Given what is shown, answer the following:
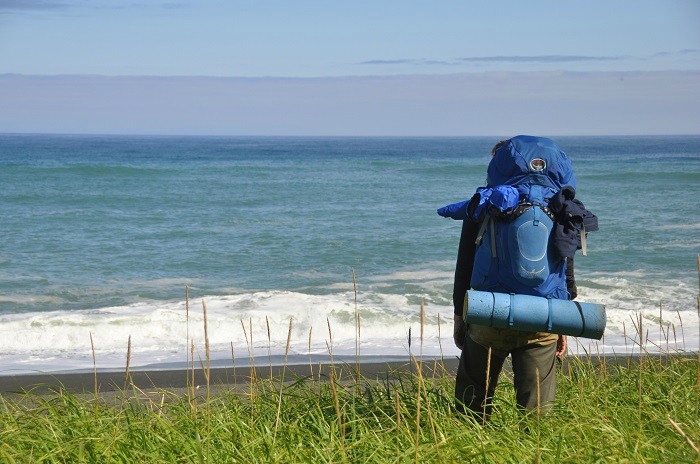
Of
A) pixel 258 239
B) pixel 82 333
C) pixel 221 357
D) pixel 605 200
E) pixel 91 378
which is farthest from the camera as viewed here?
pixel 605 200

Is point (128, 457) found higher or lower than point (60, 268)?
higher

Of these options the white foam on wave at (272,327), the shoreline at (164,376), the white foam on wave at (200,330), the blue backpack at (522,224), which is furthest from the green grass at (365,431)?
the white foam on wave at (200,330)

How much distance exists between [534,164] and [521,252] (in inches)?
15.1

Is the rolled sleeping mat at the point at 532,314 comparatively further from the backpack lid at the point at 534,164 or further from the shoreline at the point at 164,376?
the shoreline at the point at 164,376

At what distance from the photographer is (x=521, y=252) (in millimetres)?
3047

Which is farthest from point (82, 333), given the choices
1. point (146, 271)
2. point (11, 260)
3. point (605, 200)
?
point (605, 200)

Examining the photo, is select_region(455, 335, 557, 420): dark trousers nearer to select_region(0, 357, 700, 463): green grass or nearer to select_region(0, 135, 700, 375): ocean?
select_region(0, 357, 700, 463): green grass

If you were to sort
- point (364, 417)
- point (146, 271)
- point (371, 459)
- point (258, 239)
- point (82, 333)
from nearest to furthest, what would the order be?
1. point (371, 459)
2. point (364, 417)
3. point (82, 333)
4. point (146, 271)
5. point (258, 239)

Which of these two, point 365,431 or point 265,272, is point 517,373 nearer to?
point 365,431

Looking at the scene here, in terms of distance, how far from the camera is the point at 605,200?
90.9 ft

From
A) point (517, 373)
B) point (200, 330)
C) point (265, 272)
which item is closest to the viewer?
point (517, 373)

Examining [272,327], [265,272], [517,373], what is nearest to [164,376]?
[272,327]

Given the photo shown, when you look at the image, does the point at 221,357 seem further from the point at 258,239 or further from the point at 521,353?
the point at 258,239

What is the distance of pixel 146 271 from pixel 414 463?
12015 millimetres
